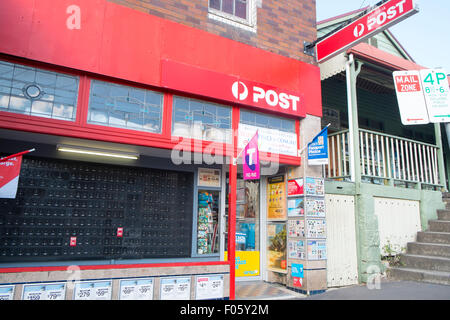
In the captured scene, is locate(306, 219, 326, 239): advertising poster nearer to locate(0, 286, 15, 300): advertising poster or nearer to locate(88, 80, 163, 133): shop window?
locate(88, 80, 163, 133): shop window

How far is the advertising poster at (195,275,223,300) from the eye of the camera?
5.51 metres

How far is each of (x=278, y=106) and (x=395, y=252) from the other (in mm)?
4794

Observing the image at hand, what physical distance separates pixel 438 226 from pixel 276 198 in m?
4.66

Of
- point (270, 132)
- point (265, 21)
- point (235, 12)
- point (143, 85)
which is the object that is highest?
point (235, 12)

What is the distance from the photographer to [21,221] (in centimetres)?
579

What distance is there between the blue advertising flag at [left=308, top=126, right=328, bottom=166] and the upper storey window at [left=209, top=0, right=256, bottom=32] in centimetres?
272

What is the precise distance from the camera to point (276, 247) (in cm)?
755

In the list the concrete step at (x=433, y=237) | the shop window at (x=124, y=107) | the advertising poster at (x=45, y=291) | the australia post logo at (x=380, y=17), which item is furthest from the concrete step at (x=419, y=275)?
the advertising poster at (x=45, y=291)

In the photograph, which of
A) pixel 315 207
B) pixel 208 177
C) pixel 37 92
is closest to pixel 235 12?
pixel 208 177

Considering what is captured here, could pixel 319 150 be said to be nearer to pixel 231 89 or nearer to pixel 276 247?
pixel 231 89

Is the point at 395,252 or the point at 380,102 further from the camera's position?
the point at 380,102

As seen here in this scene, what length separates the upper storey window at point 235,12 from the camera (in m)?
6.88
